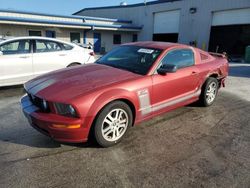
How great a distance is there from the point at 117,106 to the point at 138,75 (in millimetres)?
729

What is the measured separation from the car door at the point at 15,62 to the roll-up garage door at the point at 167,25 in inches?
767

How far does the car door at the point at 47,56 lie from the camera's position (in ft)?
21.6

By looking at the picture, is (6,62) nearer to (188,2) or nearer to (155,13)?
(188,2)

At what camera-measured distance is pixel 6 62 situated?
6.07 metres

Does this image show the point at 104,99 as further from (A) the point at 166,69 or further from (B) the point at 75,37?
(B) the point at 75,37

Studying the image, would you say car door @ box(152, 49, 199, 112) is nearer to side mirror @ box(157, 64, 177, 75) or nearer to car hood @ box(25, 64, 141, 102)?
side mirror @ box(157, 64, 177, 75)

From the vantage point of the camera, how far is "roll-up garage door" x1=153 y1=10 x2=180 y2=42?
2336 cm

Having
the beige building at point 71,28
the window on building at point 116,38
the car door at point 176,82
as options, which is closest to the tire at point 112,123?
the car door at point 176,82

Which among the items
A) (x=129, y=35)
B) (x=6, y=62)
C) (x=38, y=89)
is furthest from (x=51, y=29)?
(x=38, y=89)

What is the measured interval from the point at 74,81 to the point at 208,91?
3.24 m

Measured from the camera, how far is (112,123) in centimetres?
337

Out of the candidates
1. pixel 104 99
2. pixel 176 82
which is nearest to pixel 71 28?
pixel 176 82

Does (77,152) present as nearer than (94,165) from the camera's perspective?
No

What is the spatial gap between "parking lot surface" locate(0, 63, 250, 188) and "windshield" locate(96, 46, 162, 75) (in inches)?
43.1
